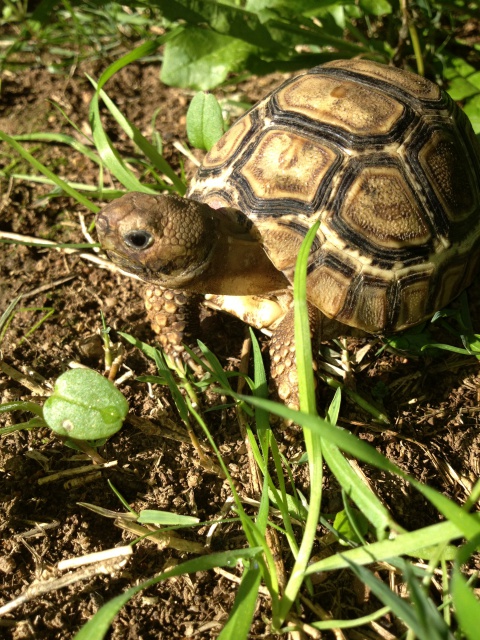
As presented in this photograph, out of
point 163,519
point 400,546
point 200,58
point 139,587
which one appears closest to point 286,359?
point 163,519

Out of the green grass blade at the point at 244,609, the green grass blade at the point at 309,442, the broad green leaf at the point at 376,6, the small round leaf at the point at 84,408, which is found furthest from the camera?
the broad green leaf at the point at 376,6

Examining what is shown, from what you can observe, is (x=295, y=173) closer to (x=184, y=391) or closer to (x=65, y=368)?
(x=184, y=391)

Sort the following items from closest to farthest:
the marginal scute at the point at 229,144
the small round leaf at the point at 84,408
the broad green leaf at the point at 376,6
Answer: the small round leaf at the point at 84,408 → the marginal scute at the point at 229,144 → the broad green leaf at the point at 376,6

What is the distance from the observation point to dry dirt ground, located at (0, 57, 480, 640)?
6.23ft

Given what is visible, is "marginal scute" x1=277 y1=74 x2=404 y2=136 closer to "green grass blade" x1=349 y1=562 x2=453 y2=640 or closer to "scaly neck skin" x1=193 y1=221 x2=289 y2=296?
"scaly neck skin" x1=193 y1=221 x2=289 y2=296

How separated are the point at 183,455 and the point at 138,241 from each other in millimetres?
857

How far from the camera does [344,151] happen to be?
7.75 feet

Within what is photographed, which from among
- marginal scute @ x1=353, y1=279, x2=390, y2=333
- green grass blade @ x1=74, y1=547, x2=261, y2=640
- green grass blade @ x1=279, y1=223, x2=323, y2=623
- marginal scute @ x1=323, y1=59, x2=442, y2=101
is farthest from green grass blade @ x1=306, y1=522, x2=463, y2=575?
marginal scute @ x1=323, y1=59, x2=442, y2=101

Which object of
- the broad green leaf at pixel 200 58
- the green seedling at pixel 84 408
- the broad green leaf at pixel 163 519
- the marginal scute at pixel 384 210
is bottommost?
the broad green leaf at pixel 163 519

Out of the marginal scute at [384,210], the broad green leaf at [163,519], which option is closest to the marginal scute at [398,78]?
the marginal scute at [384,210]

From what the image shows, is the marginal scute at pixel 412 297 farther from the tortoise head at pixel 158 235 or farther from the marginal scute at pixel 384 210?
the tortoise head at pixel 158 235

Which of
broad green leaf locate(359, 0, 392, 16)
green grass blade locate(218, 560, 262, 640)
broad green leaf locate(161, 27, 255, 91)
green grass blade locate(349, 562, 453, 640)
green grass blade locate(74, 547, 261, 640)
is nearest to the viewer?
green grass blade locate(349, 562, 453, 640)

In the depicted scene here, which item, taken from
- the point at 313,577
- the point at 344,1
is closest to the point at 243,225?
the point at 313,577

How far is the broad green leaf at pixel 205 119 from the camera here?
2.84 meters
